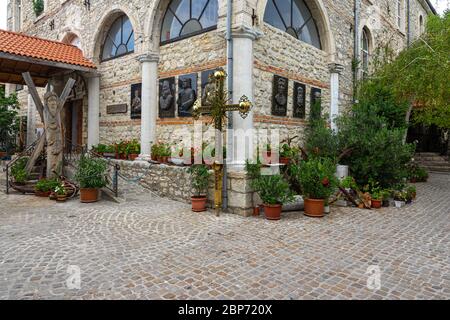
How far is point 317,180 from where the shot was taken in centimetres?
647

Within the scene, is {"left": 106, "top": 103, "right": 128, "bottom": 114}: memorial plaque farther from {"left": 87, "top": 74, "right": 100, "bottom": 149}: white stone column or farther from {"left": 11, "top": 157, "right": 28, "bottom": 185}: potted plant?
{"left": 11, "top": 157, "right": 28, "bottom": 185}: potted plant

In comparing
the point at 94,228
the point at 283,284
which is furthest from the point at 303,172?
the point at 94,228

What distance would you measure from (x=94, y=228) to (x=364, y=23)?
13.5m

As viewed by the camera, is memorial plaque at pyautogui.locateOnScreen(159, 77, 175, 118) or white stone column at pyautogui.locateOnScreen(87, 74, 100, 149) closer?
memorial plaque at pyautogui.locateOnScreen(159, 77, 175, 118)

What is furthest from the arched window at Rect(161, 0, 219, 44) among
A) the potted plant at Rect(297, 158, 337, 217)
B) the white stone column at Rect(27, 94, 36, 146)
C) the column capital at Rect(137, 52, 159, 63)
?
the white stone column at Rect(27, 94, 36, 146)

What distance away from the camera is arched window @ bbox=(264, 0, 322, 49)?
8.52m

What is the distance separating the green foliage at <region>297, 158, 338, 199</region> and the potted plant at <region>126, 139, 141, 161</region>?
527 centimetres

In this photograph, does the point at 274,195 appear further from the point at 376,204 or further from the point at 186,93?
the point at 186,93

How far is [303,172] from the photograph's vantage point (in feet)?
21.8

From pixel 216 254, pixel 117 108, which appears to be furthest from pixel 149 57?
pixel 216 254

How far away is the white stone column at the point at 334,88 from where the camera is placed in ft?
35.2

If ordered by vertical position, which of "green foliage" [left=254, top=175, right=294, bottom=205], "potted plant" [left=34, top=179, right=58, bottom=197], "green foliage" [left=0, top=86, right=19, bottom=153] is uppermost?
"green foliage" [left=0, top=86, right=19, bottom=153]

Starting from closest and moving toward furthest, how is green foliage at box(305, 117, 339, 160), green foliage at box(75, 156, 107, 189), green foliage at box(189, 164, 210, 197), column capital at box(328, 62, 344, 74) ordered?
green foliage at box(189, 164, 210, 197) < green foliage at box(75, 156, 107, 189) < green foliage at box(305, 117, 339, 160) < column capital at box(328, 62, 344, 74)

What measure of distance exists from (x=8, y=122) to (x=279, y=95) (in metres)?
14.0
